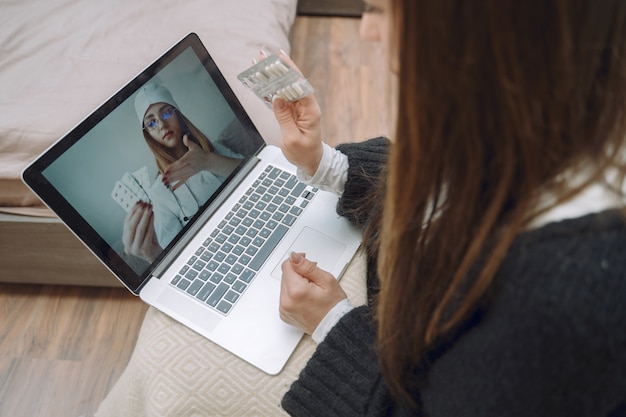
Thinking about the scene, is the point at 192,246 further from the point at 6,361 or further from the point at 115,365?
the point at 6,361

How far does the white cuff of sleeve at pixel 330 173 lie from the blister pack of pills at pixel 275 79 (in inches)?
5.3

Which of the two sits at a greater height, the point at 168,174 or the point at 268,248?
the point at 168,174

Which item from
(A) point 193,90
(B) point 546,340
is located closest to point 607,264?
(B) point 546,340

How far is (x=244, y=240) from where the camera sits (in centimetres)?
76

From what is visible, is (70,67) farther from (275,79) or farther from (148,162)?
(275,79)

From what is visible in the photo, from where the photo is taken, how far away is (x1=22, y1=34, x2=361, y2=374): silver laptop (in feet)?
2.04

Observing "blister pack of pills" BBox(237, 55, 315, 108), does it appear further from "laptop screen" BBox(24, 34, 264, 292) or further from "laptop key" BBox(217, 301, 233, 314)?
"laptop key" BBox(217, 301, 233, 314)

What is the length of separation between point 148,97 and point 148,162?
0.10 metres

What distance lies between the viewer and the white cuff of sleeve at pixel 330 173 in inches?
29.9

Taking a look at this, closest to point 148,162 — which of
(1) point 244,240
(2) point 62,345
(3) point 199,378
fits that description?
(1) point 244,240

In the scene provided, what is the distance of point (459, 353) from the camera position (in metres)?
0.43

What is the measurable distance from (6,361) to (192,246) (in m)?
0.77

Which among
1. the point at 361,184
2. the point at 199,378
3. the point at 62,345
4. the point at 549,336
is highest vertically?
the point at 549,336

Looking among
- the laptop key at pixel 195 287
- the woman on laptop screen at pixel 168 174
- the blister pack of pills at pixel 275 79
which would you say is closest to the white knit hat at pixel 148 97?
the woman on laptop screen at pixel 168 174
